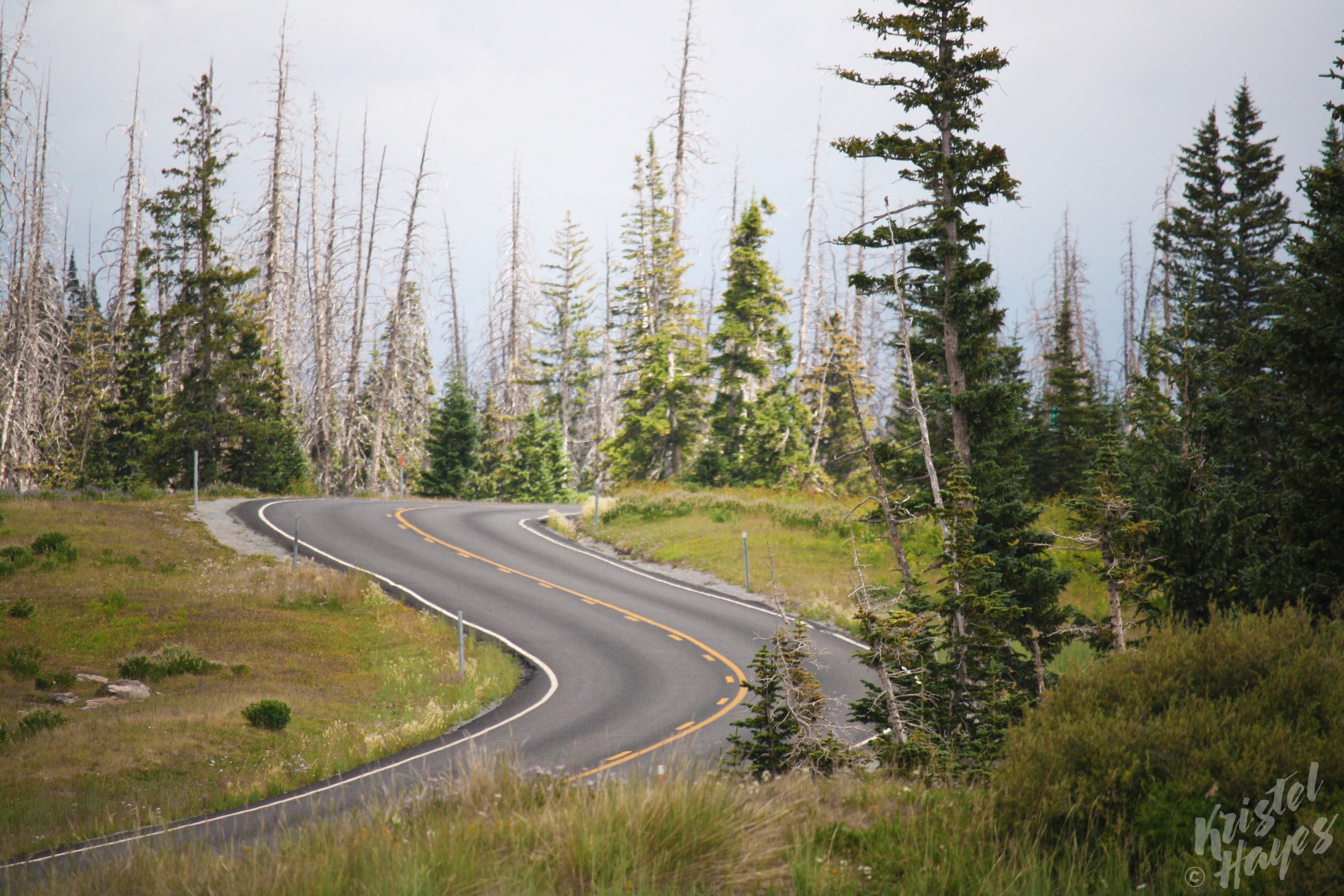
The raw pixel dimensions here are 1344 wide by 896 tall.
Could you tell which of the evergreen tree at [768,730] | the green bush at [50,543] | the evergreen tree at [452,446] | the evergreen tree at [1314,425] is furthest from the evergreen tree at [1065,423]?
the green bush at [50,543]

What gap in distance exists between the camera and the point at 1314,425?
34.4ft

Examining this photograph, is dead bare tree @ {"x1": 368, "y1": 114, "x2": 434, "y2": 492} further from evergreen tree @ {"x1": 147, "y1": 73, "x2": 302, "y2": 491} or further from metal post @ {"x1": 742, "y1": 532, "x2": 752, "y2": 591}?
metal post @ {"x1": 742, "y1": 532, "x2": 752, "y2": 591}

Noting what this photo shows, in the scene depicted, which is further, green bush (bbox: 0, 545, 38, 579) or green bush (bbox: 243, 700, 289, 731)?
green bush (bbox: 0, 545, 38, 579)

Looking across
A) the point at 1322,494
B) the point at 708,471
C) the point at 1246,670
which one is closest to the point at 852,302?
the point at 708,471

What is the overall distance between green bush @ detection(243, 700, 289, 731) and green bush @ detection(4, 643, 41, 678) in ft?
16.1

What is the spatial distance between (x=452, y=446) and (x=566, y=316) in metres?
11.8

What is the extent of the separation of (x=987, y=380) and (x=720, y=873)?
1291 cm

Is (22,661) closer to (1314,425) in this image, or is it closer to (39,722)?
(39,722)

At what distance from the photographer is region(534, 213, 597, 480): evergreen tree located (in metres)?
51.7

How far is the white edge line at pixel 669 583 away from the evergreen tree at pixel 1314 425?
29.1 ft

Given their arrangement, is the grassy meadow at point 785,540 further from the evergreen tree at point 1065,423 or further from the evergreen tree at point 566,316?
the evergreen tree at point 566,316

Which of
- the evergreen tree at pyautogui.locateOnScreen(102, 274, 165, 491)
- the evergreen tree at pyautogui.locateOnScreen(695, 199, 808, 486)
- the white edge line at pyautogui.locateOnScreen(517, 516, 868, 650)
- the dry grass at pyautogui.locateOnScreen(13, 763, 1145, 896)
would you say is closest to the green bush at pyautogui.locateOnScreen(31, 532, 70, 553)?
the white edge line at pyautogui.locateOnScreen(517, 516, 868, 650)

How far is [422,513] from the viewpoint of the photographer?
108ft

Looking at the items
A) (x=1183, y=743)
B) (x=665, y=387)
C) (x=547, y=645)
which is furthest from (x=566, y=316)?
(x=1183, y=743)
